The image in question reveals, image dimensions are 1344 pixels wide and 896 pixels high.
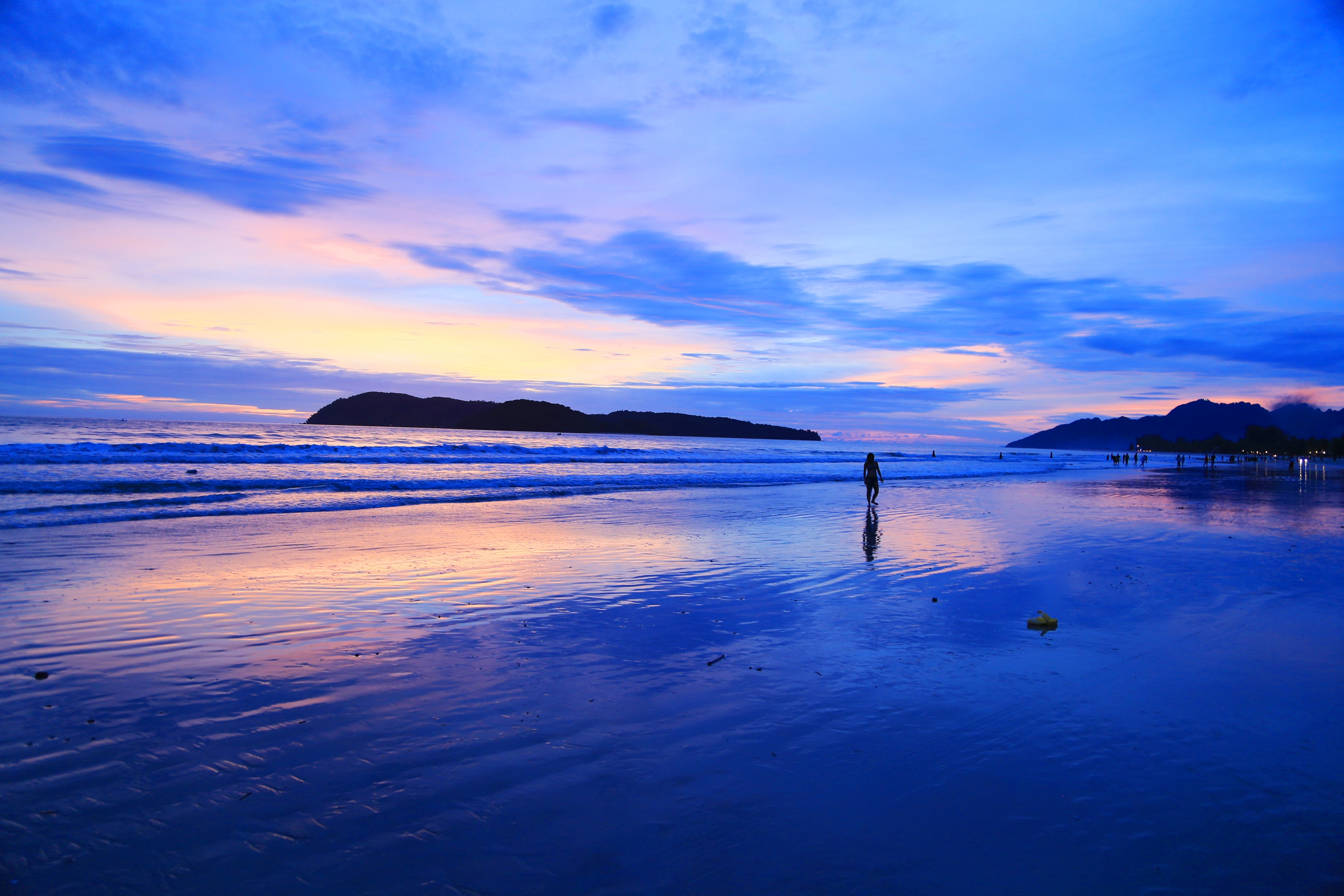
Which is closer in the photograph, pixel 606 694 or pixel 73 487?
pixel 606 694

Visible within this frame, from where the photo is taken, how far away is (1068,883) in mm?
3135

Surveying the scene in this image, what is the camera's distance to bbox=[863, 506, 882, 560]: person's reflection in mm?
13172

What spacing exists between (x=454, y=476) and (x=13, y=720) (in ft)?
92.5

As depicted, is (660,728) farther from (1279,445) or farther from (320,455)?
(1279,445)

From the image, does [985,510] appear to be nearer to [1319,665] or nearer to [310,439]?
[1319,665]

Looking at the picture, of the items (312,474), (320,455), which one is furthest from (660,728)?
(320,455)

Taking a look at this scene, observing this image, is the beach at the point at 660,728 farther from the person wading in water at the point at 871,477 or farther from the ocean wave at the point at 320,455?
the ocean wave at the point at 320,455

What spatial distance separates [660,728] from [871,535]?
1161cm

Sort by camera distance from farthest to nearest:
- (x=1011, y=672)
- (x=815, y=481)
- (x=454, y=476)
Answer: (x=815, y=481) < (x=454, y=476) < (x=1011, y=672)

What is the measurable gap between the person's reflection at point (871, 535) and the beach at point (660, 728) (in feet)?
7.28

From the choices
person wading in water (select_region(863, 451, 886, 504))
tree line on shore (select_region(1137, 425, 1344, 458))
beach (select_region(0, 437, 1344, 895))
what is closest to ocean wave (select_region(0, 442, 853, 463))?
beach (select_region(0, 437, 1344, 895))

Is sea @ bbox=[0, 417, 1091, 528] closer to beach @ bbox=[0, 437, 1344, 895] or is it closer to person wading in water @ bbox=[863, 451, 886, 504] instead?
beach @ bbox=[0, 437, 1344, 895]

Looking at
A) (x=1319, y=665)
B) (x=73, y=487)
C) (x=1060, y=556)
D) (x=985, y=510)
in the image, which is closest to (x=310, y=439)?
(x=73, y=487)

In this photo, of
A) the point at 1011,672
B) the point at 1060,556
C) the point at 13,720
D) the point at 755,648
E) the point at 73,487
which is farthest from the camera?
the point at 73,487
